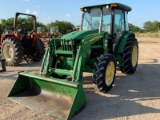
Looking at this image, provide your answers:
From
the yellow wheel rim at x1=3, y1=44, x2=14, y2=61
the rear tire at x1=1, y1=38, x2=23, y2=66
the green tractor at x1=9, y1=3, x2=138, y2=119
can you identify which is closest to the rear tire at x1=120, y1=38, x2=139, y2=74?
the green tractor at x1=9, y1=3, x2=138, y2=119

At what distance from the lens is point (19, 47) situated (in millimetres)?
8812

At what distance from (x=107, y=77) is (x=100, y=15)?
201 centimetres

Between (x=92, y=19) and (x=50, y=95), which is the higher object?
(x=92, y=19)

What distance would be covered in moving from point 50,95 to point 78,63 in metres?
0.91

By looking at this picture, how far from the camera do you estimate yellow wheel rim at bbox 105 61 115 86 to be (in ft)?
17.7

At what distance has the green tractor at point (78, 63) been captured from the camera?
→ 171 inches

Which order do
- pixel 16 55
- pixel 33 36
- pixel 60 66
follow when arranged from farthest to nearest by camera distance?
pixel 33 36 < pixel 16 55 < pixel 60 66

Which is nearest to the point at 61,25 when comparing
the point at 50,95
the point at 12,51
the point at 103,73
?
the point at 12,51

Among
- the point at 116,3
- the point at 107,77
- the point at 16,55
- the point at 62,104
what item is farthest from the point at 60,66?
the point at 16,55

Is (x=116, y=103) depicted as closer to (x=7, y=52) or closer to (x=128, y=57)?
(x=128, y=57)

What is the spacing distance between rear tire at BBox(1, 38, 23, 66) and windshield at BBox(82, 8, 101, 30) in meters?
3.21

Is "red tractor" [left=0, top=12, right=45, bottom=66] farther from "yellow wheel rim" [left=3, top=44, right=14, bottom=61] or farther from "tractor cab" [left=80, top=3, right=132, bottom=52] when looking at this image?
"tractor cab" [left=80, top=3, right=132, bottom=52]

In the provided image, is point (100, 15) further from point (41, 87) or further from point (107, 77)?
point (41, 87)

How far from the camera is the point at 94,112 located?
4270 mm
